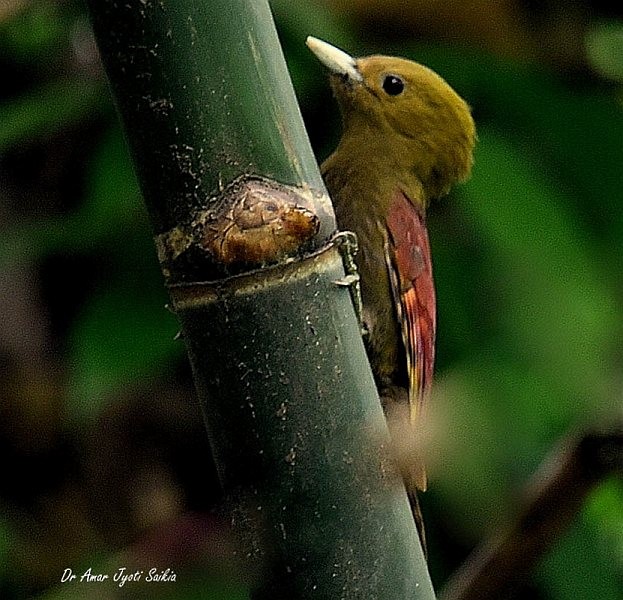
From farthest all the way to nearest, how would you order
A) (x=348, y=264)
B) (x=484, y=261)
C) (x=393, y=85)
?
(x=484, y=261), (x=393, y=85), (x=348, y=264)

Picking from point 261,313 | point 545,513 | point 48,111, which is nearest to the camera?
point 261,313

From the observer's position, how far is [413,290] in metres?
1.99

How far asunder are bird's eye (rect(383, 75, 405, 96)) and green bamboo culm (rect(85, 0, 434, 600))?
1.29 metres

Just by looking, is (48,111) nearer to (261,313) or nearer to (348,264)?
(348,264)

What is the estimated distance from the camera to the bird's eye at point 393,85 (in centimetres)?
217

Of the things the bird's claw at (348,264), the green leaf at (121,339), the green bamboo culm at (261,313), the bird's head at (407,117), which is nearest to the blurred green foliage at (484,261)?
the green leaf at (121,339)

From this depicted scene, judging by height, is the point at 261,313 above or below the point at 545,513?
above

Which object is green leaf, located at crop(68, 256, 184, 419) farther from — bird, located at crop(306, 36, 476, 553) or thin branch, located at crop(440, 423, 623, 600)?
thin branch, located at crop(440, 423, 623, 600)

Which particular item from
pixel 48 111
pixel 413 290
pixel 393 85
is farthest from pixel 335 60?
pixel 48 111

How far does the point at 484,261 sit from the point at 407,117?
0.96 feet

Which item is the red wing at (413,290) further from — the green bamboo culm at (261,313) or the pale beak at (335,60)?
the green bamboo culm at (261,313)

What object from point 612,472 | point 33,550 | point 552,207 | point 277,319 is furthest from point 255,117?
point 33,550

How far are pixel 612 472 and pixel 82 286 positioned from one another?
4.96ft

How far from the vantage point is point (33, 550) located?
2.57 m
